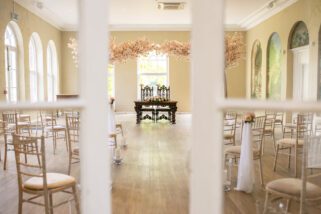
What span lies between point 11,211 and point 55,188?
83 centimetres

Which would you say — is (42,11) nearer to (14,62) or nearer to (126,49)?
(14,62)

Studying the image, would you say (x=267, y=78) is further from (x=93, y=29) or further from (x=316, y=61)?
(x=93, y=29)

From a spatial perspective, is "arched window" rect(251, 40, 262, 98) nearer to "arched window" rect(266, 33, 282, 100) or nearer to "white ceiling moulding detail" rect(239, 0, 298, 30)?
"white ceiling moulding detail" rect(239, 0, 298, 30)

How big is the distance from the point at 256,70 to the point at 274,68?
87.3 inches

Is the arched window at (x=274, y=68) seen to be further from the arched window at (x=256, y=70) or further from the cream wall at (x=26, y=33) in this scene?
the cream wall at (x=26, y=33)

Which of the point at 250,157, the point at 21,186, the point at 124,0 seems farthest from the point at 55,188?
the point at 124,0

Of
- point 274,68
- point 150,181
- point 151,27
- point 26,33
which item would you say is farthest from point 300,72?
point 26,33

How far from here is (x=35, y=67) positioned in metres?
13.1

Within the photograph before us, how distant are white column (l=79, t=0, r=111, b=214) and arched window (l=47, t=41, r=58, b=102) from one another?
47.4 feet

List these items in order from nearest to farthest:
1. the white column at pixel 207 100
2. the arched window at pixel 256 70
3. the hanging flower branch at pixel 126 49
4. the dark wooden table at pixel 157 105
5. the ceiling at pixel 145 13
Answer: the white column at pixel 207 100, the hanging flower branch at pixel 126 49, the ceiling at pixel 145 13, the dark wooden table at pixel 157 105, the arched window at pixel 256 70

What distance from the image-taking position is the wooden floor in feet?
13.0

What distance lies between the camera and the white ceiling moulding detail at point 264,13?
11.3m

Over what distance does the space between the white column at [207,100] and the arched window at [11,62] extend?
10513 mm

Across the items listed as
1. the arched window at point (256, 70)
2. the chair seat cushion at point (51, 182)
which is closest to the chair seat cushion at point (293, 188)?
the chair seat cushion at point (51, 182)
